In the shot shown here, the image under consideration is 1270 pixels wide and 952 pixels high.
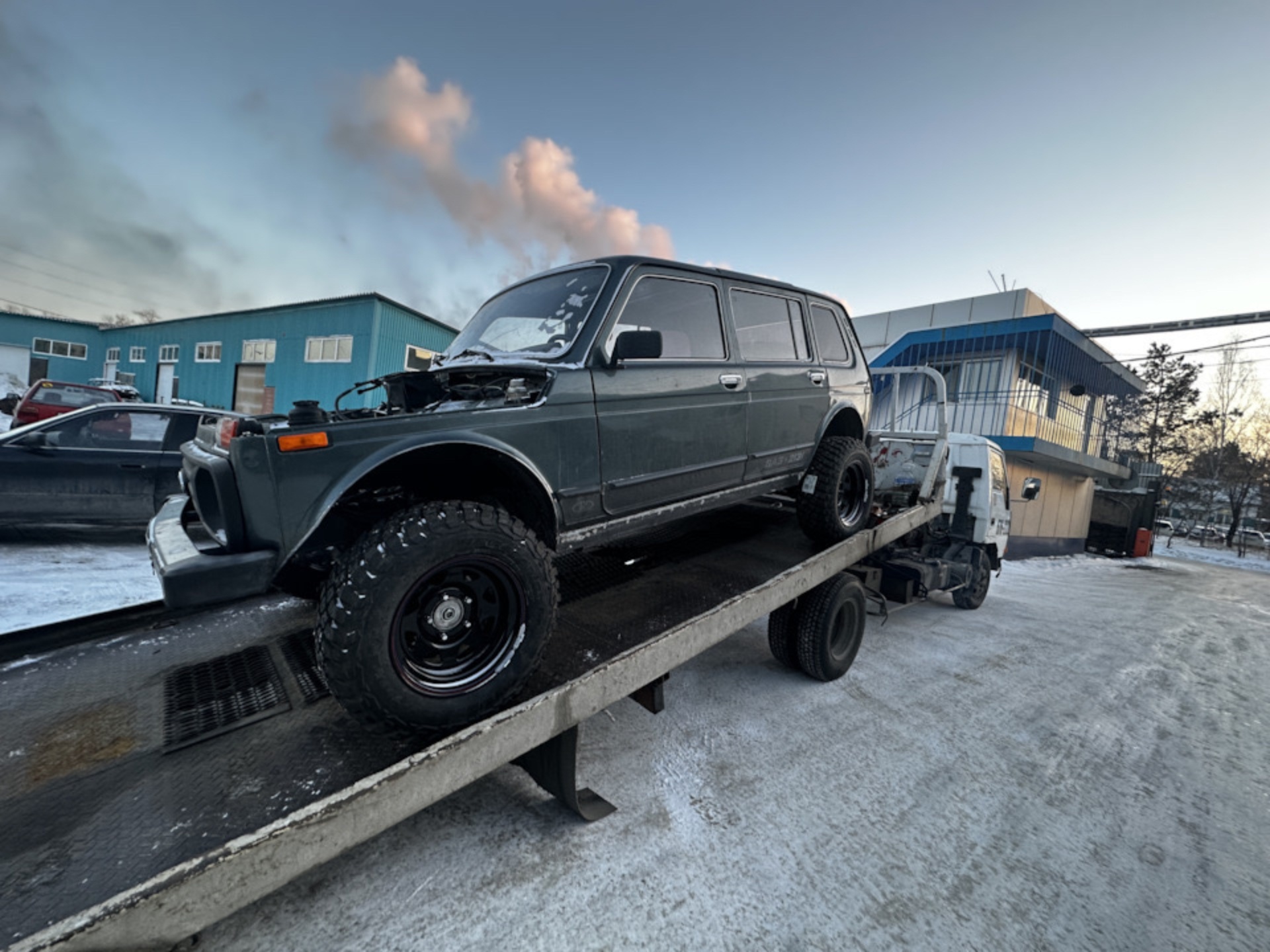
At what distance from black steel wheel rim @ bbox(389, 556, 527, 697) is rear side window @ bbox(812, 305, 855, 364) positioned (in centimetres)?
305

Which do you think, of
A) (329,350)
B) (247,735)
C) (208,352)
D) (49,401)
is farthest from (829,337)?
(208,352)

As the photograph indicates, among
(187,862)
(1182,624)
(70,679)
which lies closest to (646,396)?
(187,862)

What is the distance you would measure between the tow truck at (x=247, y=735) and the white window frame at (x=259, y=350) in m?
22.4

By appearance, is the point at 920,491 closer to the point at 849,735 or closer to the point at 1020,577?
the point at 849,735

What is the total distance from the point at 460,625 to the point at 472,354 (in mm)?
1522

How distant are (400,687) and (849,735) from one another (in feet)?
9.40

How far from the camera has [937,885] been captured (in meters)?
2.38

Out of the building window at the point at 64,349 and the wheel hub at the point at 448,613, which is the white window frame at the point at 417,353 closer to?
the wheel hub at the point at 448,613

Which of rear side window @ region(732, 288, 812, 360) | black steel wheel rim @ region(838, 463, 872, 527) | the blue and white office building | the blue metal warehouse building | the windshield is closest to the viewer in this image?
the windshield

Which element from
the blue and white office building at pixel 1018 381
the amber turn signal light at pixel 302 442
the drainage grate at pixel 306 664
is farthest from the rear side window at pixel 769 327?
the blue and white office building at pixel 1018 381

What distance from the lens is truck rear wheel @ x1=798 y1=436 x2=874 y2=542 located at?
13.2 ft

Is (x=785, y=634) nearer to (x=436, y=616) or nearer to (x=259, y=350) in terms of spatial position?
(x=436, y=616)

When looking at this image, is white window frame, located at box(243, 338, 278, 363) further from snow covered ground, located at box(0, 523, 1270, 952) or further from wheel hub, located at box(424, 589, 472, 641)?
wheel hub, located at box(424, 589, 472, 641)

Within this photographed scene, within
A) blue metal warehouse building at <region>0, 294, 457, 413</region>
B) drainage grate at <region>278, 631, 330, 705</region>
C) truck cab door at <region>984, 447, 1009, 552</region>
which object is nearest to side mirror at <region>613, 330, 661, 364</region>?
drainage grate at <region>278, 631, 330, 705</region>
